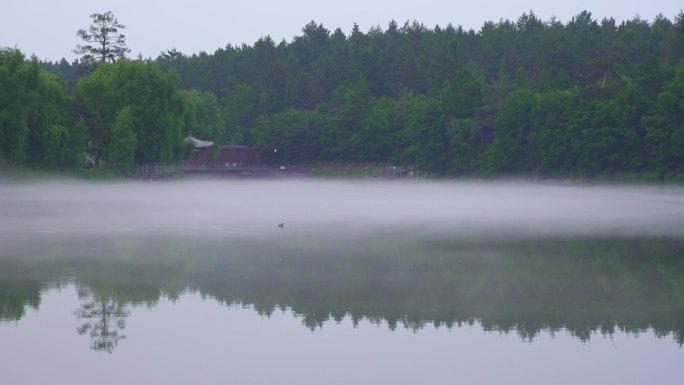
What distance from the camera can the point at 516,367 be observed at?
16.9 m

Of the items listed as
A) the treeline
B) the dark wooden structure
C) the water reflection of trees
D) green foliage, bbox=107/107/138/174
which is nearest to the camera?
the water reflection of trees

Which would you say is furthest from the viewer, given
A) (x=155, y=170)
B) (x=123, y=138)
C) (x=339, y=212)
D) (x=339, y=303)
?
(x=155, y=170)

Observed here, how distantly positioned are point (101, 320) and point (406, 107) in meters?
114

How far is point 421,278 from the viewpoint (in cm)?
2636

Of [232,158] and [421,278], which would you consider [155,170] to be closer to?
[232,158]

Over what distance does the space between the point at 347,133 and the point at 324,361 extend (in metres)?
115

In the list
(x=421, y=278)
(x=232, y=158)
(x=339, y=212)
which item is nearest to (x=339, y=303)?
(x=421, y=278)

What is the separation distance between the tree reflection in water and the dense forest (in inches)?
2306

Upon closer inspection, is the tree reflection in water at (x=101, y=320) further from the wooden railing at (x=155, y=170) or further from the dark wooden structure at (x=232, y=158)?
the dark wooden structure at (x=232, y=158)

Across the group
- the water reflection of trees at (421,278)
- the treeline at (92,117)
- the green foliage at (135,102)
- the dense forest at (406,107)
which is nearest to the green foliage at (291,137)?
the dense forest at (406,107)

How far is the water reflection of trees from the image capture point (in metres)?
21.0

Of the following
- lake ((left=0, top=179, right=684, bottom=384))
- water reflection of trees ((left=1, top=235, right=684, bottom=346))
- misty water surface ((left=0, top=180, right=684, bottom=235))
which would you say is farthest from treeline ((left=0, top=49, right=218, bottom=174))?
water reflection of trees ((left=1, top=235, right=684, bottom=346))

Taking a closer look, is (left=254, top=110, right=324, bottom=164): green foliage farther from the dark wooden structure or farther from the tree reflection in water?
the tree reflection in water

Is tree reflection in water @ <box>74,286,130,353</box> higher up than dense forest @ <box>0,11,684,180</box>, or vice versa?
A: dense forest @ <box>0,11,684,180</box>
